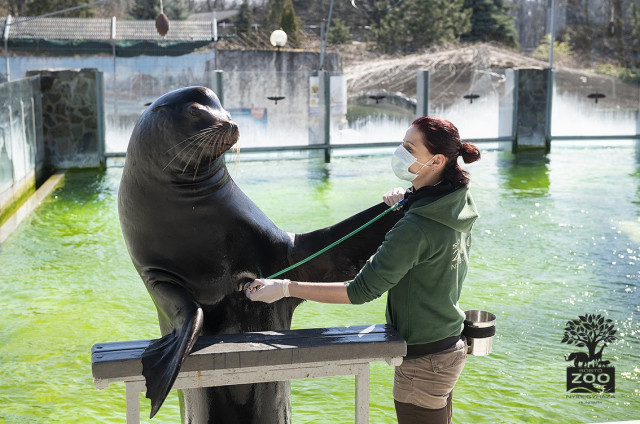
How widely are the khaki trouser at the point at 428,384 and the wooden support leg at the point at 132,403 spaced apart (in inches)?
32.3

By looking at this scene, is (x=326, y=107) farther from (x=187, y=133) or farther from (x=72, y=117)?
(x=187, y=133)

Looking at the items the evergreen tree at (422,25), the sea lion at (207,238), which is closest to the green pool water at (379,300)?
the sea lion at (207,238)

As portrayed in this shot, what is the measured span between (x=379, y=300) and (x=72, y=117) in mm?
8306

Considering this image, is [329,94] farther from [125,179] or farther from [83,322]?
[125,179]

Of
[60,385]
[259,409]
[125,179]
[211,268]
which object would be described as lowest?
[60,385]

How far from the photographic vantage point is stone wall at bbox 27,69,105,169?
12.8 metres

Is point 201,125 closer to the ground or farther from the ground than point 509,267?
farther from the ground

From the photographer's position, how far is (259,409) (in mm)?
2766

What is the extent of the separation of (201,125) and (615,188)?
9.72 metres

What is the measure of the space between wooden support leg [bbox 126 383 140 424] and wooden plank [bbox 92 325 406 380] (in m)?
0.08

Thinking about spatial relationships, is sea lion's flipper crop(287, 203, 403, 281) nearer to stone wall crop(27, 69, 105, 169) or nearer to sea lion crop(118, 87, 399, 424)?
sea lion crop(118, 87, 399, 424)

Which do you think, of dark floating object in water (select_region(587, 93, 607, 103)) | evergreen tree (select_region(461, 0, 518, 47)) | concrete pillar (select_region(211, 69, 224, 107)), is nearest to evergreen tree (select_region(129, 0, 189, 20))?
evergreen tree (select_region(461, 0, 518, 47))

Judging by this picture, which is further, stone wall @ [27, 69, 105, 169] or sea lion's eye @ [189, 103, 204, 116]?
stone wall @ [27, 69, 105, 169]

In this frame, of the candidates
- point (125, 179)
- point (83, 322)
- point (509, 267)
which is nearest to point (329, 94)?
point (509, 267)
